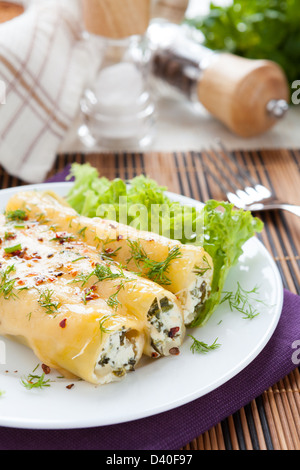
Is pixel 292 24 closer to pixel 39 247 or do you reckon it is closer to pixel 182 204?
pixel 182 204

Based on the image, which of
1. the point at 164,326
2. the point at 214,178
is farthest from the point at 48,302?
the point at 214,178

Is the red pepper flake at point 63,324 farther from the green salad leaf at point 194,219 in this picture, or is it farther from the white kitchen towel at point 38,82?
the white kitchen towel at point 38,82

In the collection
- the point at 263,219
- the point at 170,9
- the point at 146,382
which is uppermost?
the point at 170,9

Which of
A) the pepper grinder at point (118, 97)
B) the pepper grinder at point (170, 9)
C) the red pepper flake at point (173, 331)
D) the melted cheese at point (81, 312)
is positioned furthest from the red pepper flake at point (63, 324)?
the pepper grinder at point (170, 9)

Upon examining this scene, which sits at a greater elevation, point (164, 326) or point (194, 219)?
point (194, 219)

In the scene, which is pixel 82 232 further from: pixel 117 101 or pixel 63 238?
pixel 117 101

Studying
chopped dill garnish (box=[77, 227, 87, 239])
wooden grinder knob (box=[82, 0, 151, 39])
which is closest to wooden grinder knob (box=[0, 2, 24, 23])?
wooden grinder knob (box=[82, 0, 151, 39])

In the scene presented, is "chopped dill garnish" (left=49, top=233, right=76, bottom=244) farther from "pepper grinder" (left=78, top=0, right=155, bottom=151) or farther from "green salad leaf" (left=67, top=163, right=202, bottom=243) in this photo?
"pepper grinder" (left=78, top=0, right=155, bottom=151)
